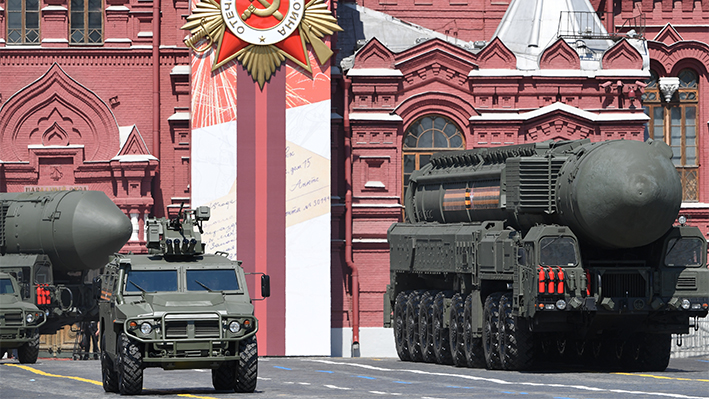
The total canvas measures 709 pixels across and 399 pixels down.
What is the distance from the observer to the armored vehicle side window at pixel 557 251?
23000mm

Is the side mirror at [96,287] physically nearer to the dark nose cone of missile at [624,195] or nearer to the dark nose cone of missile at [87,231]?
the dark nose cone of missile at [87,231]

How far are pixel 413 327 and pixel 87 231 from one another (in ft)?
27.8

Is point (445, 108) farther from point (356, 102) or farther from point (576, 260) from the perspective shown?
point (576, 260)

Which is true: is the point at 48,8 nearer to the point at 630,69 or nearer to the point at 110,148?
the point at 110,148

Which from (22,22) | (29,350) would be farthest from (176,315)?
(22,22)

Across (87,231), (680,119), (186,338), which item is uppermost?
(680,119)

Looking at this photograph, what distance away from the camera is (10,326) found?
29.2m

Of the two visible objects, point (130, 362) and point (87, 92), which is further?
point (87, 92)

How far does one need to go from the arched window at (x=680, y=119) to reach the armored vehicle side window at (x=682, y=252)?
15.2 m

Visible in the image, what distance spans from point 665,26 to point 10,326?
2019 centimetres

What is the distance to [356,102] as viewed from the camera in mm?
36188

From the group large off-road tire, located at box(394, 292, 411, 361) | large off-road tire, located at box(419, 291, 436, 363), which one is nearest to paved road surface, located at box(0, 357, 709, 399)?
large off-road tire, located at box(419, 291, 436, 363)

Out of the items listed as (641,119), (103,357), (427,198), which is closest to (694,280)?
(427,198)

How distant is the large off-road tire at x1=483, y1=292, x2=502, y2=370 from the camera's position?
80.2ft
